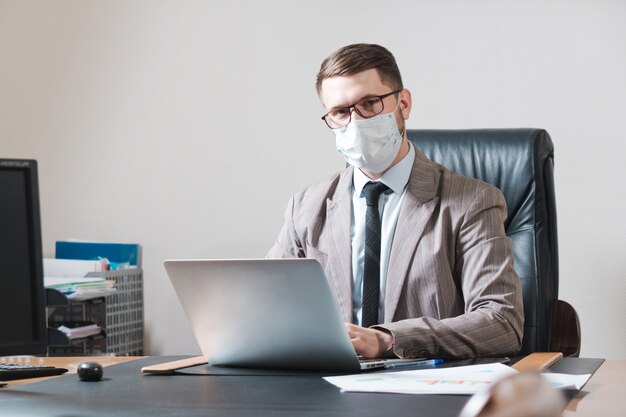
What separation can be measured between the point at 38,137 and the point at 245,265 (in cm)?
219

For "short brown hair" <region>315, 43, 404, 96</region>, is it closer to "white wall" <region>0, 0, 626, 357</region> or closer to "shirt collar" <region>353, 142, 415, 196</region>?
"shirt collar" <region>353, 142, 415, 196</region>

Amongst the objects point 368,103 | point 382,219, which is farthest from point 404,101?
point 382,219

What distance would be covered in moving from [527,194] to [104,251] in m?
1.71

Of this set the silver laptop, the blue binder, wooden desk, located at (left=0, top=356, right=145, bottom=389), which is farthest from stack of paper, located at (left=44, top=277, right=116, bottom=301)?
the silver laptop

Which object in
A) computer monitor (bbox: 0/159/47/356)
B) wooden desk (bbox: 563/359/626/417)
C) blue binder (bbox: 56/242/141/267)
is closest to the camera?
wooden desk (bbox: 563/359/626/417)

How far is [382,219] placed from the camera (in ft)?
6.19

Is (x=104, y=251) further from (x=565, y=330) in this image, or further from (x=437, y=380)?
(x=437, y=380)

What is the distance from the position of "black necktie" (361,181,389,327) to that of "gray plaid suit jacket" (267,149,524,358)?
3cm

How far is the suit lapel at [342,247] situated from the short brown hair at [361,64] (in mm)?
253

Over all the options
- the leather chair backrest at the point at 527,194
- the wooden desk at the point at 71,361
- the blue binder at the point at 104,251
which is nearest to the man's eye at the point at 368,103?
the leather chair backrest at the point at 527,194

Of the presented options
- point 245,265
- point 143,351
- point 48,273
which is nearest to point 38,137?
point 48,273

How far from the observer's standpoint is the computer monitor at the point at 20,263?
1176 millimetres

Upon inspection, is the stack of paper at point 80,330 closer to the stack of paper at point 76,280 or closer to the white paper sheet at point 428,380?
the stack of paper at point 76,280

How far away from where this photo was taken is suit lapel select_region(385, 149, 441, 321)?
1.80 m
